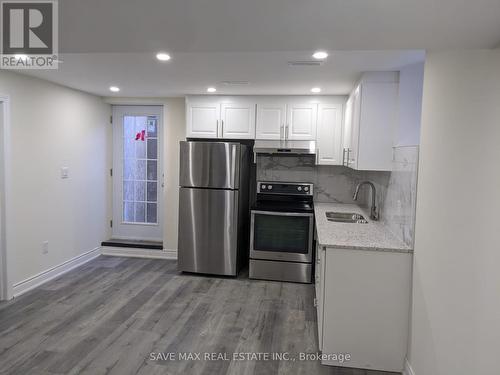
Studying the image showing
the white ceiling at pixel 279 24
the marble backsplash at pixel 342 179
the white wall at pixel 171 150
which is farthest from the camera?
the white wall at pixel 171 150

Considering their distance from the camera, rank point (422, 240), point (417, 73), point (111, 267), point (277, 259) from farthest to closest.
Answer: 1. point (111, 267)
2. point (277, 259)
3. point (417, 73)
4. point (422, 240)

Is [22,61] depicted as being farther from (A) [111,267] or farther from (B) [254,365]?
(B) [254,365]

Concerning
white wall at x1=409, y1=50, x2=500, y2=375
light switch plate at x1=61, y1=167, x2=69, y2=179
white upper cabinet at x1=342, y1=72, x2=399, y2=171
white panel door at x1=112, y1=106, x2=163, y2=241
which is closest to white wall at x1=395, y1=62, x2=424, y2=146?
white upper cabinet at x1=342, y1=72, x2=399, y2=171

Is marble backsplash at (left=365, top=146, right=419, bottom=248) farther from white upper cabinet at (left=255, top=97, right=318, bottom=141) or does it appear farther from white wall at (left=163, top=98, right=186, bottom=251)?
white wall at (left=163, top=98, right=186, bottom=251)

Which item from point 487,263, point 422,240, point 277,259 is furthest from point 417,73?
point 277,259

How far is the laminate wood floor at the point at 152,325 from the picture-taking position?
7.86 feet

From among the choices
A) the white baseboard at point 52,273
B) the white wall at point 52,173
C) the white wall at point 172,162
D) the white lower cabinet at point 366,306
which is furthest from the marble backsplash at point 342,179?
the white baseboard at point 52,273

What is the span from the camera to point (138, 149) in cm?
506

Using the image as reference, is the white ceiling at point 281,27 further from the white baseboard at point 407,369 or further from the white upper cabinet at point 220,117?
the white baseboard at point 407,369

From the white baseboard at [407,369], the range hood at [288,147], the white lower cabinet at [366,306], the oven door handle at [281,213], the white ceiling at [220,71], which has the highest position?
the white ceiling at [220,71]

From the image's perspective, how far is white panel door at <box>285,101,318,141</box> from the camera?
4184 mm

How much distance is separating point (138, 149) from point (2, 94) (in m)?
2.00

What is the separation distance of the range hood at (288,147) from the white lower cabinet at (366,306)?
6.18 ft

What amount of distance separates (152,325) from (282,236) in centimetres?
174
